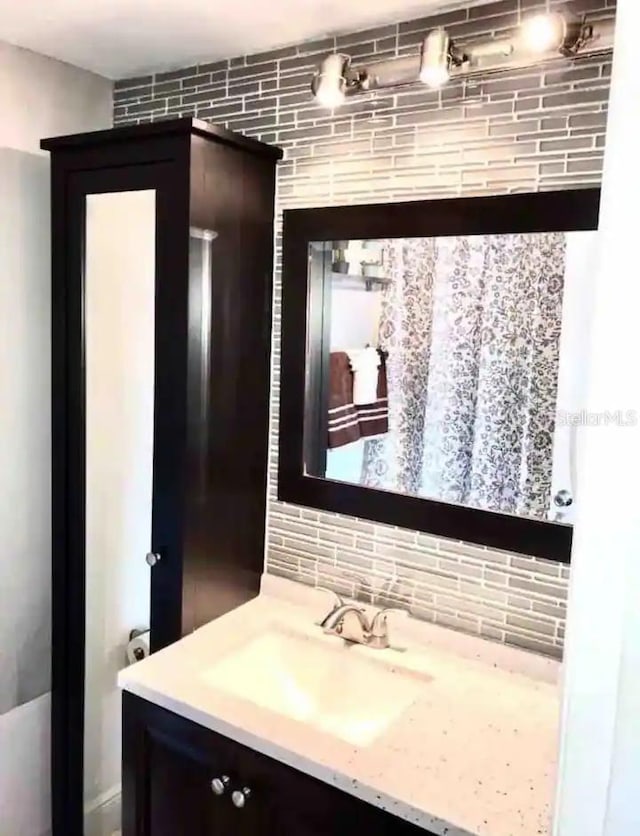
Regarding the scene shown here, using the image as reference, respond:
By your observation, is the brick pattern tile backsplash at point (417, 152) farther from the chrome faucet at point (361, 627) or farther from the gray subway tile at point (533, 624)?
the chrome faucet at point (361, 627)

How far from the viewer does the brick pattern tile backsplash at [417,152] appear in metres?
1.45

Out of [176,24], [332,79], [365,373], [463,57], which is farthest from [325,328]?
[176,24]

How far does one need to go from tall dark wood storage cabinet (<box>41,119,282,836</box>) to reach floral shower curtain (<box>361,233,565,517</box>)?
1.09 feet

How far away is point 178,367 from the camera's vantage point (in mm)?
1618

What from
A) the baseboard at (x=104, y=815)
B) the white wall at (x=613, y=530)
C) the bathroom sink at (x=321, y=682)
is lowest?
the baseboard at (x=104, y=815)

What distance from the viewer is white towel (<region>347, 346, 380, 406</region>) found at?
5.74ft

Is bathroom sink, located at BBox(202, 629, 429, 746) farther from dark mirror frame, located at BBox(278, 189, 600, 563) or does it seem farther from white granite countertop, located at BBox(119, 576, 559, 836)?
dark mirror frame, located at BBox(278, 189, 600, 563)

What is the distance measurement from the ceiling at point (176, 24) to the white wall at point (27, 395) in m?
0.12

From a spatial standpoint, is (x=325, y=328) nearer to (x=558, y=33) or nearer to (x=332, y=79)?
(x=332, y=79)

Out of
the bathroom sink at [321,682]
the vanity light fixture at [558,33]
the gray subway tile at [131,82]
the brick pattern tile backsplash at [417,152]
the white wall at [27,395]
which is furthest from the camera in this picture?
the gray subway tile at [131,82]

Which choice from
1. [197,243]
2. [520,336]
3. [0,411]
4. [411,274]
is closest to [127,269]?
[197,243]

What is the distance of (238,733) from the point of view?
1.34m

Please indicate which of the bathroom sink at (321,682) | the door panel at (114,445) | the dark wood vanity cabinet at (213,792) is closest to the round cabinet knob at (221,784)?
the dark wood vanity cabinet at (213,792)

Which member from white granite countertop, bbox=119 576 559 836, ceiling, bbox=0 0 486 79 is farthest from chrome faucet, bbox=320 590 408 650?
ceiling, bbox=0 0 486 79
